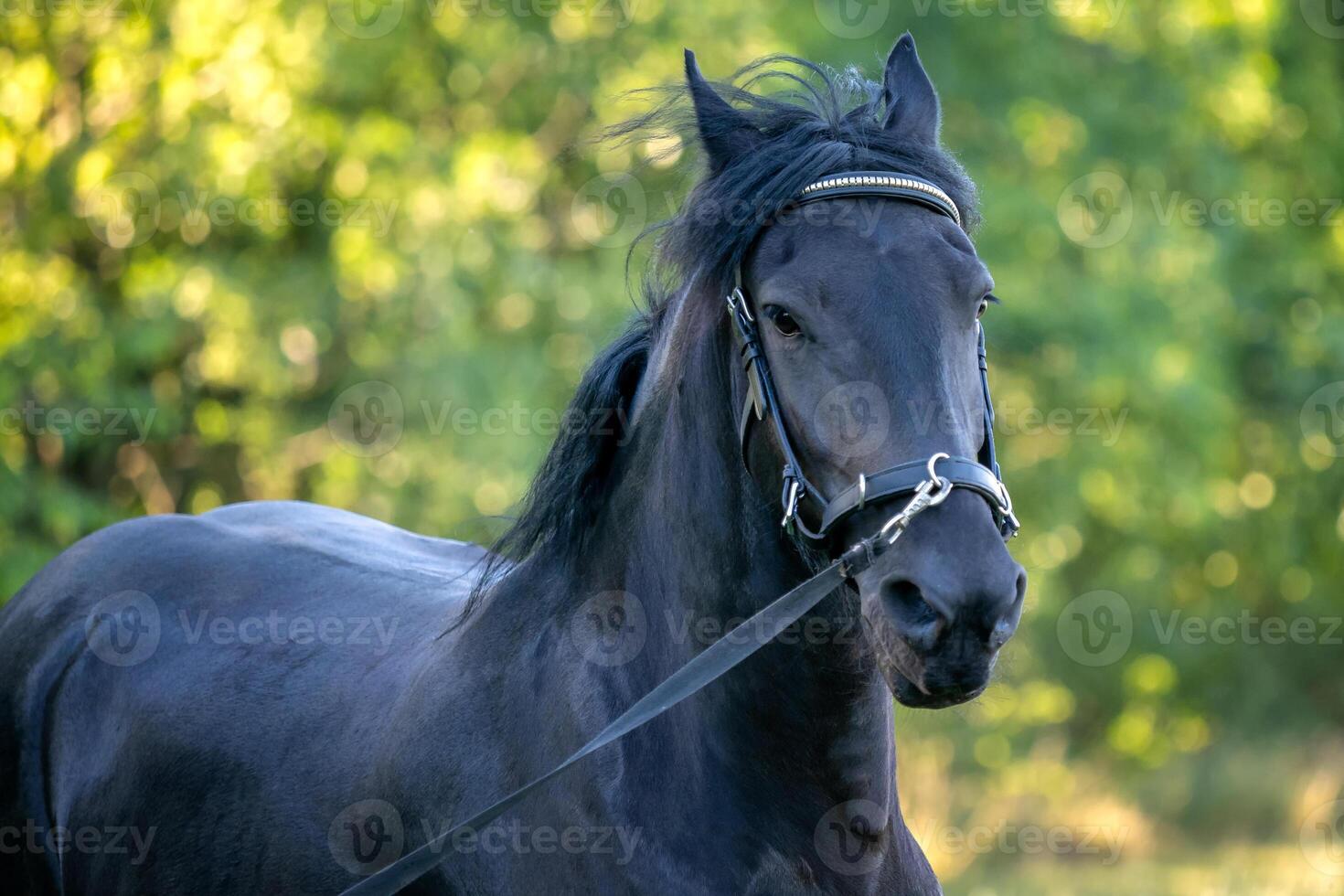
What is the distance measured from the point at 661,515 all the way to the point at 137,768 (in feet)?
6.65

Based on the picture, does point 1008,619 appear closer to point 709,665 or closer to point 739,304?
point 709,665

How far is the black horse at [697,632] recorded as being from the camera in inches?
104

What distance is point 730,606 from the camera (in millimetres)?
2979

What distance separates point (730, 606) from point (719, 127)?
3.67 feet

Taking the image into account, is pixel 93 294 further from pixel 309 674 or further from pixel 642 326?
pixel 642 326

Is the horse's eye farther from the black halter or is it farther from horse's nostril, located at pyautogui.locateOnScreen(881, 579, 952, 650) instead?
horse's nostril, located at pyautogui.locateOnScreen(881, 579, 952, 650)

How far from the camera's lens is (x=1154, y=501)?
46.5 ft

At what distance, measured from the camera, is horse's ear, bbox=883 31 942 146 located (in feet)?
10.6

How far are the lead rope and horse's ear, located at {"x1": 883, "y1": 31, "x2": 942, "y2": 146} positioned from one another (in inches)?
41.1

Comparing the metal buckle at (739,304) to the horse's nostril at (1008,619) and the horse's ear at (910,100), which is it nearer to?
the horse's ear at (910,100)

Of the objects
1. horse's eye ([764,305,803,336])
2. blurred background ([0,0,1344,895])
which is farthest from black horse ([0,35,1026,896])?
blurred background ([0,0,1344,895])

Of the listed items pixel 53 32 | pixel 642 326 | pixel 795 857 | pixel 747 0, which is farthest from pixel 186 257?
pixel 795 857

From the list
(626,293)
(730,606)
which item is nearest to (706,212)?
(730,606)

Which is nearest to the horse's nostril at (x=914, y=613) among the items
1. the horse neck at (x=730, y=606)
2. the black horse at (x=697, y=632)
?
the black horse at (x=697, y=632)
